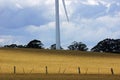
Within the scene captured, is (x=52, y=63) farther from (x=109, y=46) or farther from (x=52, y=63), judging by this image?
(x=109, y=46)

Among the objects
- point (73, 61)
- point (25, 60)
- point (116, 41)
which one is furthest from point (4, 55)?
point (116, 41)

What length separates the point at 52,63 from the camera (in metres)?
82.7

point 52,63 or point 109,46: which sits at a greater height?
point 109,46

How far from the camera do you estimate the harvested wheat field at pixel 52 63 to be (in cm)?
7356

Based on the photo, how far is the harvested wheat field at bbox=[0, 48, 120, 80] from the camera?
73.6 m

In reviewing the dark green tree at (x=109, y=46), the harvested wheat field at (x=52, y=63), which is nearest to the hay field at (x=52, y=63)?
the harvested wheat field at (x=52, y=63)

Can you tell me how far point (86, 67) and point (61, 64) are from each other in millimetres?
4847

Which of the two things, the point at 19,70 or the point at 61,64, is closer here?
the point at 19,70

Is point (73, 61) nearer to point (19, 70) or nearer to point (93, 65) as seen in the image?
point (93, 65)

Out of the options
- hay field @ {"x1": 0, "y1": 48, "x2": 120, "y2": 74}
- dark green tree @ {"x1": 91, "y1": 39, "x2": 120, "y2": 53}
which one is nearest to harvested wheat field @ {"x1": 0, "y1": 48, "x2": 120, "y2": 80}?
hay field @ {"x1": 0, "y1": 48, "x2": 120, "y2": 74}

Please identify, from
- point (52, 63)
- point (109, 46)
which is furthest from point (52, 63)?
point (109, 46)

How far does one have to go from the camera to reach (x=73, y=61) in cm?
8838

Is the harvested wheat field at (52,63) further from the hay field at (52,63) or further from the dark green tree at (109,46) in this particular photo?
the dark green tree at (109,46)

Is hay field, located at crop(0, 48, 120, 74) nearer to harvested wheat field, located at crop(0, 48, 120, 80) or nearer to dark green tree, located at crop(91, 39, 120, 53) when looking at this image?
harvested wheat field, located at crop(0, 48, 120, 80)
